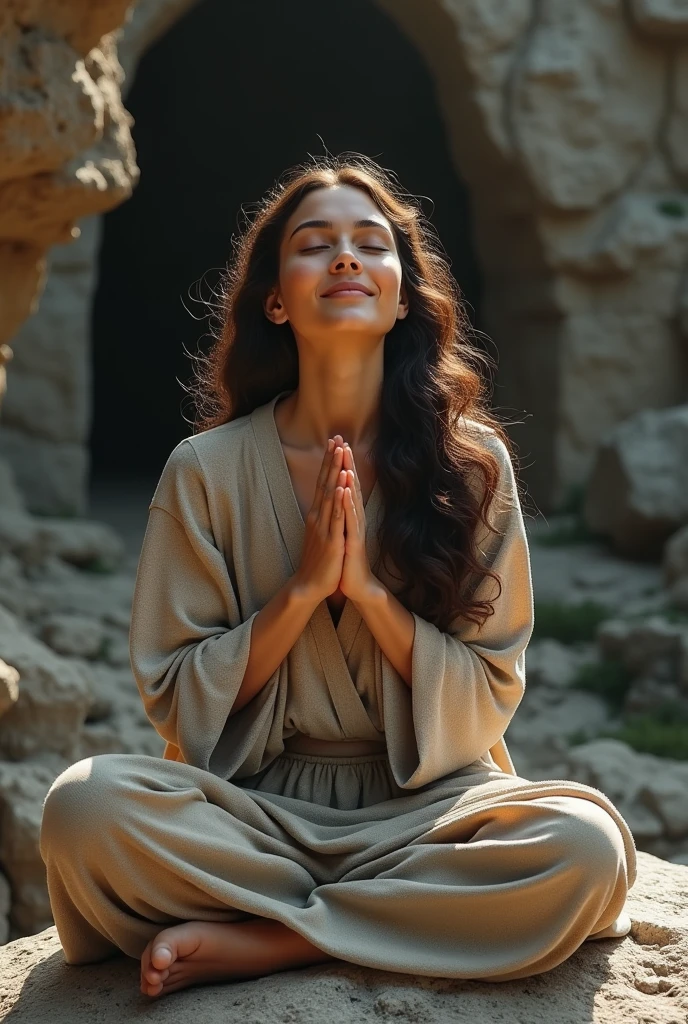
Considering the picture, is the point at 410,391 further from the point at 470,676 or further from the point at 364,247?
the point at 470,676

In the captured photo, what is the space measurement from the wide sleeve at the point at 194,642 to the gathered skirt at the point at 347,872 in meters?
0.16

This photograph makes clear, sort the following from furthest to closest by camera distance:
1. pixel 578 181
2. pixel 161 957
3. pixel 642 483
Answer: pixel 578 181, pixel 642 483, pixel 161 957

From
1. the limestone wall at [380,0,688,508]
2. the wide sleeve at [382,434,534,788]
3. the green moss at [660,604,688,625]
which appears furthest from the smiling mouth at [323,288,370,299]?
the limestone wall at [380,0,688,508]

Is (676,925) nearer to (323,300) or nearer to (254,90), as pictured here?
(323,300)

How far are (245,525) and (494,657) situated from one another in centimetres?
58

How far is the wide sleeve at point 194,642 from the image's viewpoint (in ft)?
9.59

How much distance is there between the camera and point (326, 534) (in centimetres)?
286

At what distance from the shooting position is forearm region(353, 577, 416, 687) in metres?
2.88

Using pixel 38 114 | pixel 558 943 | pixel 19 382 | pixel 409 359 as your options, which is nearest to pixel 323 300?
pixel 409 359

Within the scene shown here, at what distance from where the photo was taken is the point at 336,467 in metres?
2.88

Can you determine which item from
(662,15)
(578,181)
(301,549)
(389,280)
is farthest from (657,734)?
(662,15)

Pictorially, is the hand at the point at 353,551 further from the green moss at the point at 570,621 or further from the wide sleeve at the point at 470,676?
the green moss at the point at 570,621

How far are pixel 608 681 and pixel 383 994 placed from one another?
4.03m

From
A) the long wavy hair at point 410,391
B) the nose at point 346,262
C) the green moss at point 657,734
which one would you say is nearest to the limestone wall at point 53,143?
the long wavy hair at point 410,391
